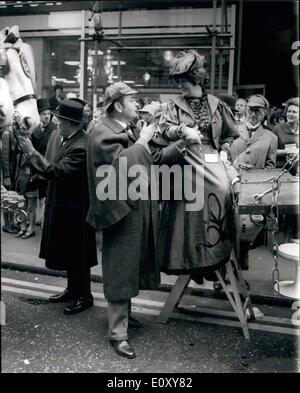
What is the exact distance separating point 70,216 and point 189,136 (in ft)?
4.96

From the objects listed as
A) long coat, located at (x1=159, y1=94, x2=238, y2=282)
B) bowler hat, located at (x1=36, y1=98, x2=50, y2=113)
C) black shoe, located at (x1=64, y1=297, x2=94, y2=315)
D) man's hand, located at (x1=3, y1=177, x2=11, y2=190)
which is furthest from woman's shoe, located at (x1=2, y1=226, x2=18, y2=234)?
long coat, located at (x1=159, y1=94, x2=238, y2=282)

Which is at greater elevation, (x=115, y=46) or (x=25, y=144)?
(x=115, y=46)

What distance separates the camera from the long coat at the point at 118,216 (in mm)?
3637

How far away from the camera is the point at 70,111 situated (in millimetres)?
4570

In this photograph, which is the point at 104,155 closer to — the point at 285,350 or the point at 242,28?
the point at 285,350

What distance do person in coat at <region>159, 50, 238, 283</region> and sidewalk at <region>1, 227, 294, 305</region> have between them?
130cm

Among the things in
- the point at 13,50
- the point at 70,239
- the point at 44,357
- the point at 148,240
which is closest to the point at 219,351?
the point at 148,240

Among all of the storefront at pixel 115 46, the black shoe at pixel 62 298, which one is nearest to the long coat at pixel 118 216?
the black shoe at pixel 62 298

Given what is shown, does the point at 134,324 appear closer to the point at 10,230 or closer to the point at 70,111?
the point at 70,111

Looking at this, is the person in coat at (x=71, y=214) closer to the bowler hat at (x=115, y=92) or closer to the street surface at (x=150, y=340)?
the street surface at (x=150, y=340)

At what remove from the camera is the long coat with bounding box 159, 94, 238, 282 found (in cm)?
400

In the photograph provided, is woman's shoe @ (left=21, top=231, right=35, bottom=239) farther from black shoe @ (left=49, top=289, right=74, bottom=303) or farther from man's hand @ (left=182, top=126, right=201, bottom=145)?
man's hand @ (left=182, top=126, right=201, bottom=145)

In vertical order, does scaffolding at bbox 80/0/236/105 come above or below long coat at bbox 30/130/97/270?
above

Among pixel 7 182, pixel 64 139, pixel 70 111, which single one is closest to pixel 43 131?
pixel 7 182
